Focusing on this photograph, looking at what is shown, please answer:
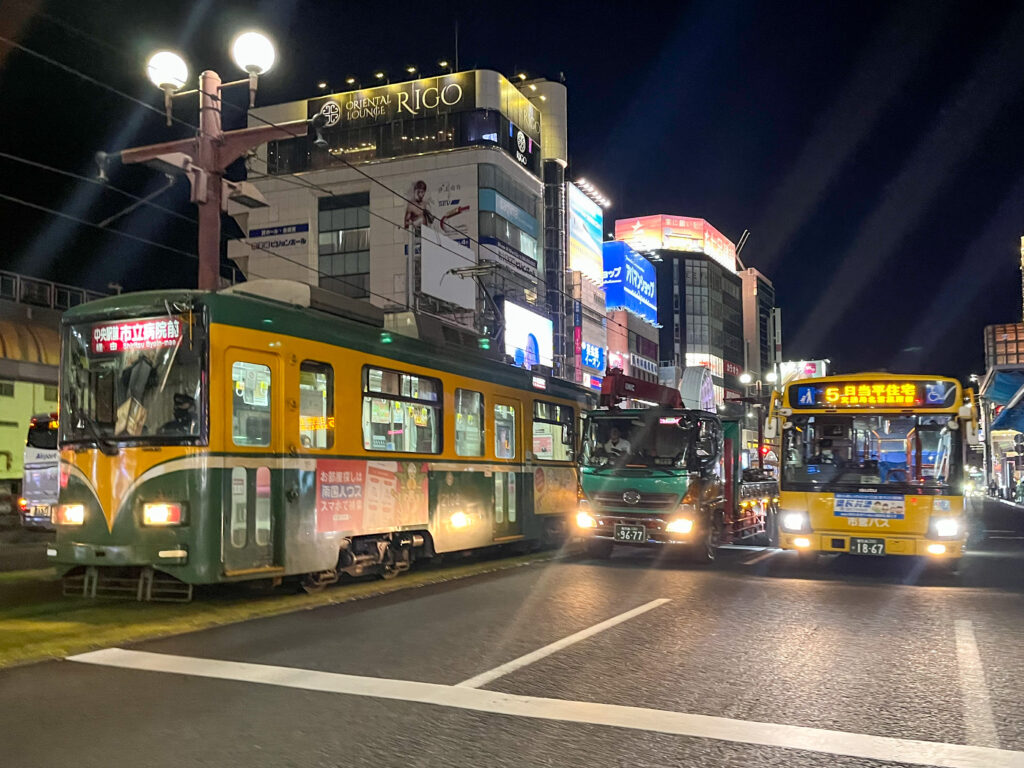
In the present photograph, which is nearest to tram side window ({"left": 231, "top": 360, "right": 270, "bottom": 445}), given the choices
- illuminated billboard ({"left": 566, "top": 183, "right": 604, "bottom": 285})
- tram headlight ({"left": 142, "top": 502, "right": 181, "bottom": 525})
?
tram headlight ({"left": 142, "top": 502, "right": 181, "bottom": 525})

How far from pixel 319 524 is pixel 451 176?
45807 mm

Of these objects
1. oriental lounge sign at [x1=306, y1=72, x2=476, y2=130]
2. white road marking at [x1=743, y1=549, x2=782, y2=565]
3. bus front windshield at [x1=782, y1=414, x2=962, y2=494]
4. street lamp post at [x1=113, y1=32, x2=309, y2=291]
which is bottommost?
white road marking at [x1=743, y1=549, x2=782, y2=565]

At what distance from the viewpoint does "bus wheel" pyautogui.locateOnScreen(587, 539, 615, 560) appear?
14734 mm

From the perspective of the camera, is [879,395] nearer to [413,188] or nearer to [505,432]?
[505,432]

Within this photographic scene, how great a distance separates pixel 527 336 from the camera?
49.4 meters

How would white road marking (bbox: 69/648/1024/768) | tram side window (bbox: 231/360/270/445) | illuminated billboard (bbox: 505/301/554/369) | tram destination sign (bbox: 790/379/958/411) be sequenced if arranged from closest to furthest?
white road marking (bbox: 69/648/1024/768)
tram side window (bbox: 231/360/270/445)
tram destination sign (bbox: 790/379/958/411)
illuminated billboard (bbox: 505/301/554/369)

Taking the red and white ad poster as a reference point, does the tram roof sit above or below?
above

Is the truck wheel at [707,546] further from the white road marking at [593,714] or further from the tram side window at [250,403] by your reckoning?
the white road marking at [593,714]

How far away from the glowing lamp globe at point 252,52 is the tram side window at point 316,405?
6.70 meters

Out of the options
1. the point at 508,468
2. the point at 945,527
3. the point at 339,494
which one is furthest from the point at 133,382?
the point at 945,527

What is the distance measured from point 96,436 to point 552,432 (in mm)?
8943

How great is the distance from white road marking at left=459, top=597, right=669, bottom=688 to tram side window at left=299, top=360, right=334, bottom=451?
12.6 ft

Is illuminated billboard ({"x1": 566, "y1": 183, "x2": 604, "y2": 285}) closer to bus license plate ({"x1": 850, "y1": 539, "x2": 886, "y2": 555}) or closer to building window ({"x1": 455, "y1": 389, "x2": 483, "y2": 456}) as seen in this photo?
building window ({"x1": 455, "y1": 389, "x2": 483, "y2": 456})

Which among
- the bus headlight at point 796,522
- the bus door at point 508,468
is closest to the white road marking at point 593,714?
the bus door at point 508,468
